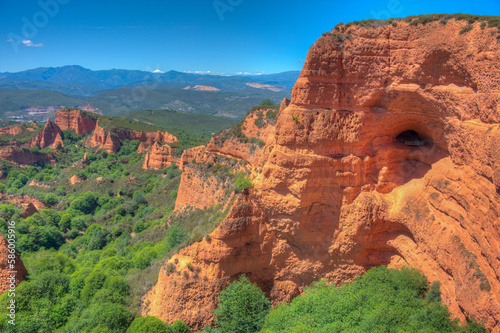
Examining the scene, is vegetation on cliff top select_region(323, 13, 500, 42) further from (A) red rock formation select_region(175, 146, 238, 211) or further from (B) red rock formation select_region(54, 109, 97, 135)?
(B) red rock formation select_region(54, 109, 97, 135)

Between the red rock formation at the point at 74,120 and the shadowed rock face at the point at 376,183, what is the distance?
86188 millimetres

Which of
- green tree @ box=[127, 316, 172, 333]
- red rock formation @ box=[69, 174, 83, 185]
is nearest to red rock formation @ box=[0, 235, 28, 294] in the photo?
green tree @ box=[127, 316, 172, 333]

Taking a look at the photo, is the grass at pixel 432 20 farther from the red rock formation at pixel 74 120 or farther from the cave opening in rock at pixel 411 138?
the red rock formation at pixel 74 120

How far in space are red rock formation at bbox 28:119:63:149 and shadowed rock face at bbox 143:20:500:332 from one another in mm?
78791

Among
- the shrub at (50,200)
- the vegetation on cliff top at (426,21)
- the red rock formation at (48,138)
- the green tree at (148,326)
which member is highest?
the vegetation on cliff top at (426,21)

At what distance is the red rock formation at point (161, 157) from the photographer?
60.4 meters

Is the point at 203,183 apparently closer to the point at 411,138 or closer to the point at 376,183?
the point at 376,183

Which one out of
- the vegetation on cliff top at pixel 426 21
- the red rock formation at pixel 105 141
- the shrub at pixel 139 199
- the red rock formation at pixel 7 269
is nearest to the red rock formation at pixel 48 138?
the red rock formation at pixel 105 141

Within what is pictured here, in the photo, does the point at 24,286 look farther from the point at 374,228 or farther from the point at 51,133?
the point at 51,133

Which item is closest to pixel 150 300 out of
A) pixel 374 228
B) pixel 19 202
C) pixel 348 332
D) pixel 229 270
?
pixel 229 270

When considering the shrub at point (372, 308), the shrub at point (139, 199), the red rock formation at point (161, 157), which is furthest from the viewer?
the red rock formation at point (161, 157)

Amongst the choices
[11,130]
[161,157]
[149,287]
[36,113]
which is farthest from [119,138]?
[36,113]

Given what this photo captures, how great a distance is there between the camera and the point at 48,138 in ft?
263

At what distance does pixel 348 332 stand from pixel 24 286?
20.1 meters
